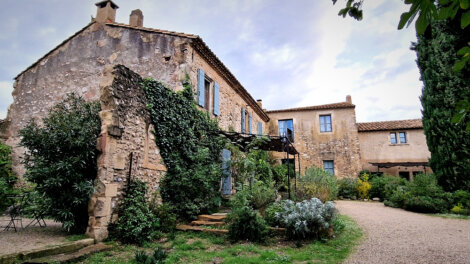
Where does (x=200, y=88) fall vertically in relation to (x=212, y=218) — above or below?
above

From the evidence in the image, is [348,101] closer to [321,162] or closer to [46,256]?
[321,162]

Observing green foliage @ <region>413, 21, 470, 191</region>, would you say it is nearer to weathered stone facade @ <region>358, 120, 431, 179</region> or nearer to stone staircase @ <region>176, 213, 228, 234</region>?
weathered stone facade @ <region>358, 120, 431, 179</region>

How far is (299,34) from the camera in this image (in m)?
8.05

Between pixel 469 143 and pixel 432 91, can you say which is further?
pixel 432 91

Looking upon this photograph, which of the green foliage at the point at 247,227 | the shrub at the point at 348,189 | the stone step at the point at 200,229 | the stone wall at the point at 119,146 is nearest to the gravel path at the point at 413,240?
the green foliage at the point at 247,227

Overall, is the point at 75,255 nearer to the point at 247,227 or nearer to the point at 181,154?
the point at 247,227

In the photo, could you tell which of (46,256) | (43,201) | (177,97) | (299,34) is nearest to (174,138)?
(177,97)

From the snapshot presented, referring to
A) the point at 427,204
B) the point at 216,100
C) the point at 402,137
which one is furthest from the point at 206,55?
the point at 402,137

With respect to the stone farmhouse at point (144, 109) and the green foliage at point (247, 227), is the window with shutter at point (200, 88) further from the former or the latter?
the green foliage at point (247, 227)

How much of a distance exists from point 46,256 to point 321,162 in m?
16.5

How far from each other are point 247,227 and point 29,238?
413 cm

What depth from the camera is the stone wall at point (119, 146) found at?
16.3ft

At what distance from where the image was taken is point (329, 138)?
17828 millimetres

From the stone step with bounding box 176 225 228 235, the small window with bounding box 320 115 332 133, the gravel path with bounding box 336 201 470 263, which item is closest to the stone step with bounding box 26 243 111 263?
the stone step with bounding box 176 225 228 235
